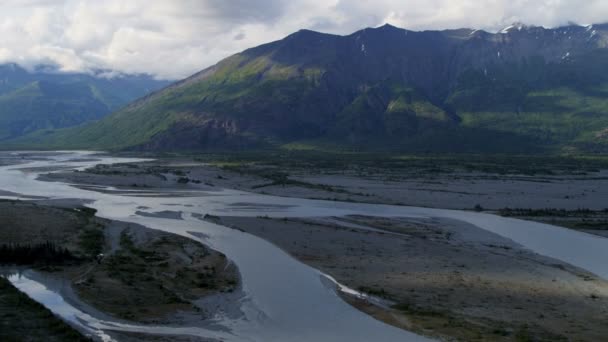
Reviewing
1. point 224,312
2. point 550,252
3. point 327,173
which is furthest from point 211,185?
point 224,312

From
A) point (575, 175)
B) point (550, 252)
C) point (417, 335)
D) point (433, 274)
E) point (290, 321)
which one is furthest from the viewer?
point (575, 175)

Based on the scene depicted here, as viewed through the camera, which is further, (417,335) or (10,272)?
(10,272)

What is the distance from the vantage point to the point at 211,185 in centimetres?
11569

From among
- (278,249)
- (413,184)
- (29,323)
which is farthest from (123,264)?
(413,184)

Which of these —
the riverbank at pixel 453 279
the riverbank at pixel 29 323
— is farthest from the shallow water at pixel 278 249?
the riverbank at pixel 453 279

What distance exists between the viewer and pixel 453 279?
39219 mm

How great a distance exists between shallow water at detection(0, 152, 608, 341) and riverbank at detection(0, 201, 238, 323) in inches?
82.8

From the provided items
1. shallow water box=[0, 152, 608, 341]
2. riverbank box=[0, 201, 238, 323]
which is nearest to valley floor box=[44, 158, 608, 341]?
Answer: shallow water box=[0, 152, 608, 341]

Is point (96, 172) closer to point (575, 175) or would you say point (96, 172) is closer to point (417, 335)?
point (575, 175)

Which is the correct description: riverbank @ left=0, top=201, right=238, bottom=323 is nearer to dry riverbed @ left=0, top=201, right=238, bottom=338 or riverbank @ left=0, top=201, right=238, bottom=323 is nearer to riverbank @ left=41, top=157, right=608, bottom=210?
dry riverbed @ left=0, top=201, right=238, bottom=338

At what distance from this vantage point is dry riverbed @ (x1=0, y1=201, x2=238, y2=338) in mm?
31906

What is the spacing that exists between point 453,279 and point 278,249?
17651mm

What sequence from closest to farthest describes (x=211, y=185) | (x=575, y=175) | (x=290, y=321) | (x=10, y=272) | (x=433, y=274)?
(x=290, y=321) < (x=10, y=272) < (x=433, y=274) < (x=211, y=185) < (x=575, y=175)

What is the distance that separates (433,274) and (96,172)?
387 ft
